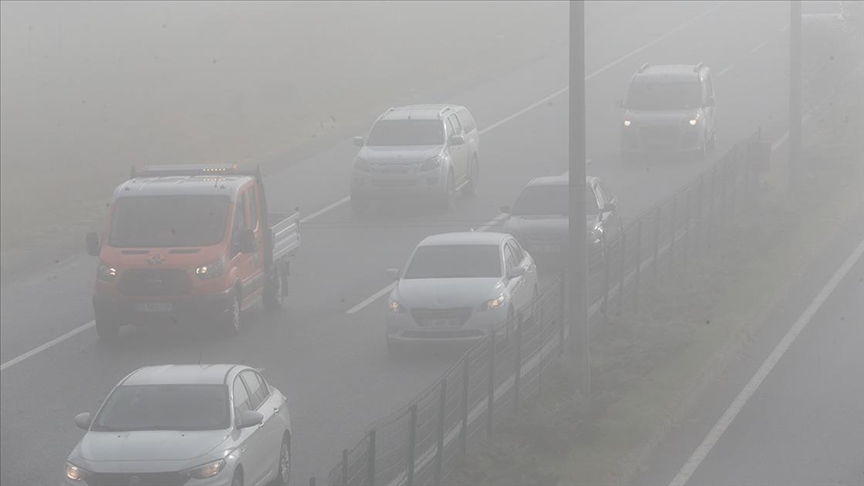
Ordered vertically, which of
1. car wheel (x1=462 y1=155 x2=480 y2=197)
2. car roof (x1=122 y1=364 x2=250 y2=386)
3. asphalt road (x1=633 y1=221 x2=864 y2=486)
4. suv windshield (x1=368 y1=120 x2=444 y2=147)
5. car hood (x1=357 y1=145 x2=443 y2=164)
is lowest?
car wheel (x1=462 y1=155 x2=480 y2=197)

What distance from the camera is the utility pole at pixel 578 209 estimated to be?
53.3 ft

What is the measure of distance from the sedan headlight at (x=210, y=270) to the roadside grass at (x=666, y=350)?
5545 mm

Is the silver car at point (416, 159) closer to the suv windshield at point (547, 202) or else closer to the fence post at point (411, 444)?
the suv windshield at point (547, 202)

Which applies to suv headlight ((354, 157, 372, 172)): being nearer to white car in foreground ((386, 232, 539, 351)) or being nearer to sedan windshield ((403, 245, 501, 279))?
white car in foreground ((386, 232, 539, 351))

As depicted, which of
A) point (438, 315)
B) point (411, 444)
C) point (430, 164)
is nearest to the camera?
point (411, 444)

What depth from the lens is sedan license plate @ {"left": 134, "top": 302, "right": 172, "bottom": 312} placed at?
20.8 m

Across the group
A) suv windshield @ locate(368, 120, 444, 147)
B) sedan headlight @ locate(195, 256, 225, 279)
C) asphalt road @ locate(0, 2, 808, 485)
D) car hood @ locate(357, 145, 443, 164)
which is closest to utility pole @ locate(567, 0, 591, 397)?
asphalt road @ locate(0, 2, 808, 485)

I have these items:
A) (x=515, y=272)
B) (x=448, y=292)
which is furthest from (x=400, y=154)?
(x=448, y=292)

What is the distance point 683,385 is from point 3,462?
7.79 metres

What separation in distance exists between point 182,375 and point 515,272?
23.7ft

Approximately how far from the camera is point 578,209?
1661 centimetres

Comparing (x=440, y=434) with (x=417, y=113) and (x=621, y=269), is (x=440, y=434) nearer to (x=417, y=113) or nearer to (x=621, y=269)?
(x=621, y=269)

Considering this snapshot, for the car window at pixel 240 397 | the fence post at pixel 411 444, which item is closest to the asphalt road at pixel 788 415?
the fence post at pixel 411 444

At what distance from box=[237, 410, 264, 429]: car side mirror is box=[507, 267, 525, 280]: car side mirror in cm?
717
